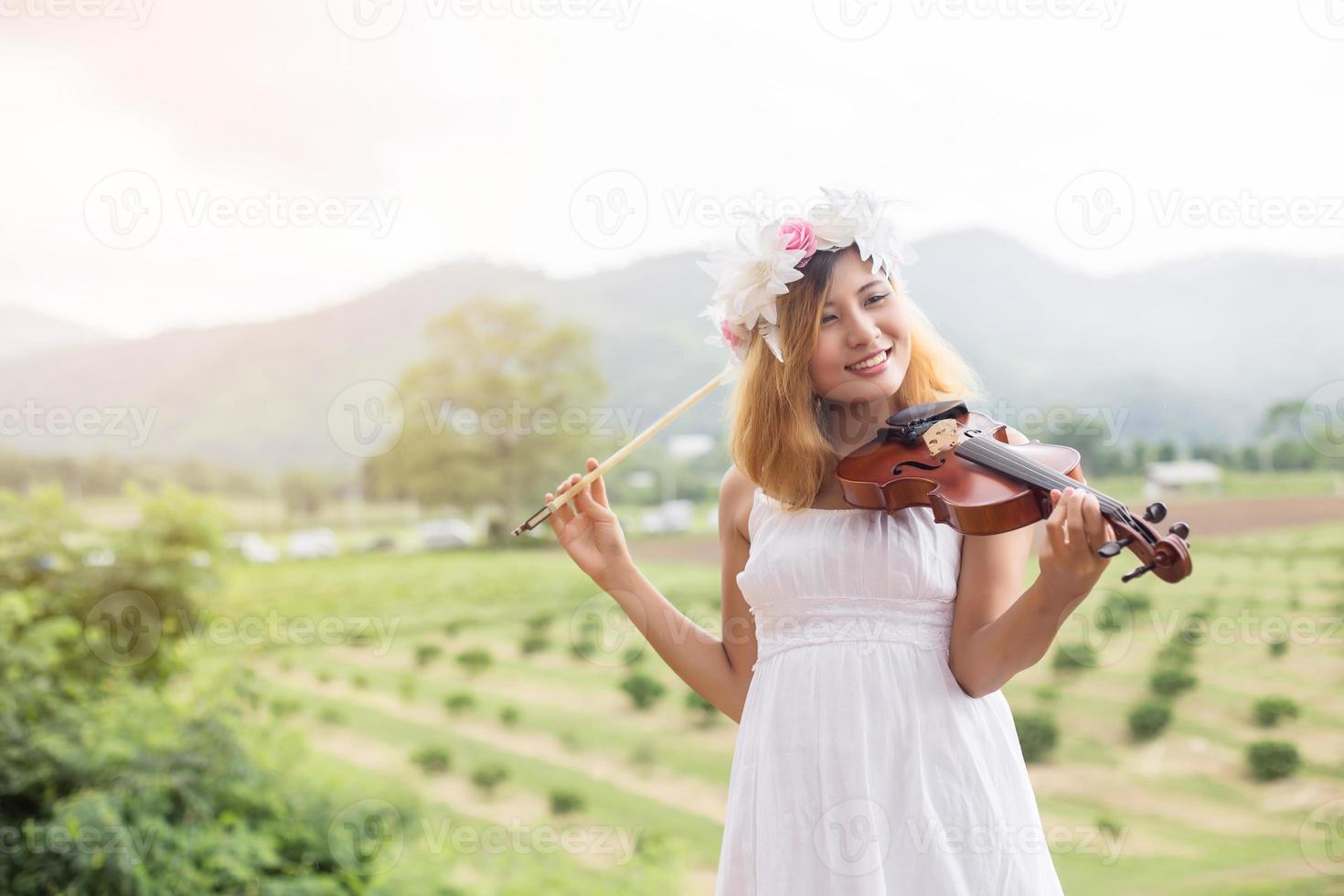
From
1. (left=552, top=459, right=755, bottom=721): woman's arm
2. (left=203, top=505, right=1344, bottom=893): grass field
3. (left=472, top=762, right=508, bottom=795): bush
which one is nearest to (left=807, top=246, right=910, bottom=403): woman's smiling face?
(left=552, top=459, right=755, bottom=721): woman's arm

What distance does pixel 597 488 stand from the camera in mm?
1541

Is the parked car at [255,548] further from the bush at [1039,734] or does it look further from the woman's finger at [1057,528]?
the woman's finger at [1057,528]

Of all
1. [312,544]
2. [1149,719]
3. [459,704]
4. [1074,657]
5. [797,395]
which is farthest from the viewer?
[312,544]

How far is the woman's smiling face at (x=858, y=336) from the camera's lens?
1325 mm

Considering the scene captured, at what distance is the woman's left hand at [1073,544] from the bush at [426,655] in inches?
161

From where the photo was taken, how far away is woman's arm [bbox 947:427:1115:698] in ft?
3.40

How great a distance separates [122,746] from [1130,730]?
351cm

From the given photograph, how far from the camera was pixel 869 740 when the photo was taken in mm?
1227

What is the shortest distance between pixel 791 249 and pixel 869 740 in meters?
0.58

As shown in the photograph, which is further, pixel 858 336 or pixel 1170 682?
pixel 1170 682

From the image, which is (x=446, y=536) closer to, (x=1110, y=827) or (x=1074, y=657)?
(x=1074, y=657)

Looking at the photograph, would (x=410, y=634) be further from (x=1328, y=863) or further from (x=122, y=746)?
(x=1328, y=863)

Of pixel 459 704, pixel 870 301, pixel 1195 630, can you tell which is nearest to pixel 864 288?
pixel 870 301

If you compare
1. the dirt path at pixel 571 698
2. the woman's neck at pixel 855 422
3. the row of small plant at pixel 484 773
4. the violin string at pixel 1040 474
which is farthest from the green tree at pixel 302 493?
the violin string at pixel 1040 474
